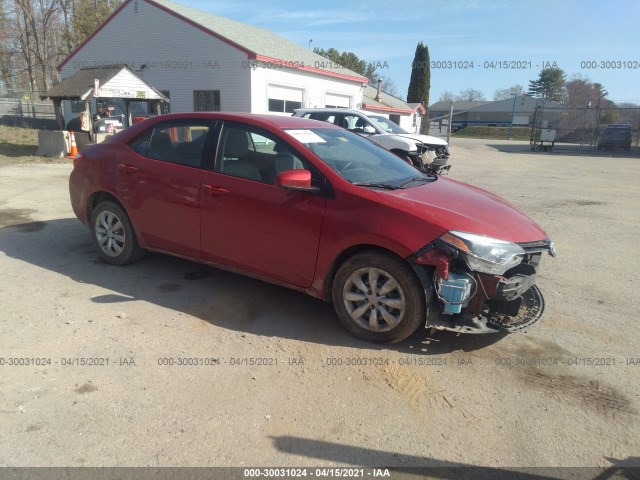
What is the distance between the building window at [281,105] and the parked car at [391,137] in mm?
6810

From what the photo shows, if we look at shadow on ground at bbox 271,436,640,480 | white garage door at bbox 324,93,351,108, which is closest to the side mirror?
shadow on ground at bbox 271,436,640,480

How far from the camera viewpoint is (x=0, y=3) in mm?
35250

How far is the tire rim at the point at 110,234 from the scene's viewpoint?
5016 millimetres

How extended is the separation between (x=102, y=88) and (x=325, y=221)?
13.9m

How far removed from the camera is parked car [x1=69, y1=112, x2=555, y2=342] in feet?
11.1

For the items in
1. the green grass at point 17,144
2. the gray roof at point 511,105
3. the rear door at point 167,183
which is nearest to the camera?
the rear door at point 167,183

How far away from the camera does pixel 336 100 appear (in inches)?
972

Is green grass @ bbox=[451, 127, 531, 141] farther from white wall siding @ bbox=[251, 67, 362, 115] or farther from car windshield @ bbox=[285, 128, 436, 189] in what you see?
car windshield @ bbox=[285, 128, 436, 189]

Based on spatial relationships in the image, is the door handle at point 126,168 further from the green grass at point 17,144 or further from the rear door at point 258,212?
the green grass at point 17,144

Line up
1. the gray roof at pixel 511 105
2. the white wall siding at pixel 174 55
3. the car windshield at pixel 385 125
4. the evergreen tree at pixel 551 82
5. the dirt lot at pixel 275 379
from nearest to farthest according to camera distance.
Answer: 1. the dirt lot at pixel 275 379
2. the car windshield at pixel 385 125
3. the white wall siding at pixel 174 55
4. the gray roof at pixel 511 105
5. the evergreen tree at pixel 551 82

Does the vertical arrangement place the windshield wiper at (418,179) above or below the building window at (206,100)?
below

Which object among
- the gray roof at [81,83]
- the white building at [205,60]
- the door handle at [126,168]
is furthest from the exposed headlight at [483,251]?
A: the white building at [205,60]

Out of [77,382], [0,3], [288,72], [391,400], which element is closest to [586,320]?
[391,400]

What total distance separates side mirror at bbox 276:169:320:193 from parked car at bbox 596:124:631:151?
3233 cm
